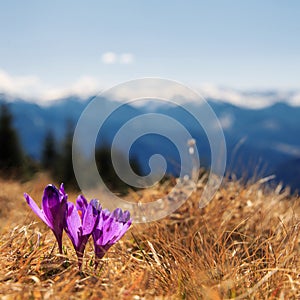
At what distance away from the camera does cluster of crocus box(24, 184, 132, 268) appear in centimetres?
187

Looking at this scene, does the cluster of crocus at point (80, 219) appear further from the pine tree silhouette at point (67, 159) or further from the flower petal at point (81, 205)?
the pine tree silhouette at point (67, 159)

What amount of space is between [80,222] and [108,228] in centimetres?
12

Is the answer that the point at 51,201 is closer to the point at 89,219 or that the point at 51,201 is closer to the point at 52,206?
the point at 52,206

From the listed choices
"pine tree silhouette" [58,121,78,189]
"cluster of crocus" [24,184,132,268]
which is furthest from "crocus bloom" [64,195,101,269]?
"pine tree silhouette" [58,121,78,189]

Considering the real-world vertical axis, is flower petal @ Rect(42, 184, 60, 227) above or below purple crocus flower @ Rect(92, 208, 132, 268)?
above

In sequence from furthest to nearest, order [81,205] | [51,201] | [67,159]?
[67,159], [81,205], [51,201]

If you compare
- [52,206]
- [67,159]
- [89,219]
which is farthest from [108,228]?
[67,159]

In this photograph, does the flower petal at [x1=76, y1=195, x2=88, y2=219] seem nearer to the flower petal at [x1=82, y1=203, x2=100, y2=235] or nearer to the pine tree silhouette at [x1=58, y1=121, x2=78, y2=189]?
the flower petal at [x1=82, y1=203, x2=100, y2=235]

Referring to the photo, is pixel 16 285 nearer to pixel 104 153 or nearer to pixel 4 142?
pixel 104 153

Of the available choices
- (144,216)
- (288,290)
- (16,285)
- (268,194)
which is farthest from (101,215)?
(268,194)

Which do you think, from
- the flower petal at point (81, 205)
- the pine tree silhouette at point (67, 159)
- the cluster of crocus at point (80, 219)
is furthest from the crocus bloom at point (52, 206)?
the pine tree silhouette at point (67, 159)

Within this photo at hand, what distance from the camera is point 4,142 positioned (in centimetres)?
2364

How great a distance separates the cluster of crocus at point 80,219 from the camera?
1.87 m

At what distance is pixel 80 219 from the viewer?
6.43ft
